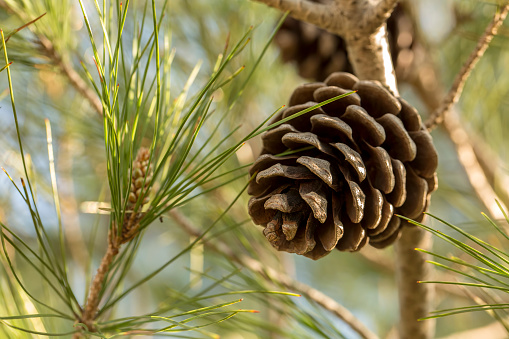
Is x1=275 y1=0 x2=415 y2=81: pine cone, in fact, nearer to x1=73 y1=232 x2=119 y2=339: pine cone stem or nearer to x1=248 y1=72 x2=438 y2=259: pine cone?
x1=248 y1=72 x2=438 y2=259: pine cone

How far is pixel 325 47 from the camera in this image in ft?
3.17

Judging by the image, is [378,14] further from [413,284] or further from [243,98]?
[243,98]

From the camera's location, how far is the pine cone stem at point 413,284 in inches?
23.9

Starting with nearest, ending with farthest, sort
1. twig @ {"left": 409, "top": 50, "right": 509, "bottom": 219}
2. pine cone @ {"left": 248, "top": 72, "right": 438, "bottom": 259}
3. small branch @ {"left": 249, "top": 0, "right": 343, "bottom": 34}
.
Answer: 1. pine cone @ {"left": 248, "top": 72, "right": 438, "bottom": 259}
2. small branch @ {"left": 249, "top": 0, "right": 343, "bottom": 34}
3. twig @ {"left": 409, "top": 50, "right": 509, "bottom": 219}

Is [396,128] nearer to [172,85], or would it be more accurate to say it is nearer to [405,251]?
[405,251]

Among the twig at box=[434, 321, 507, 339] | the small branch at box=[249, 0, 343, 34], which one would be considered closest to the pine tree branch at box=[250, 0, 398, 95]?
the small branch at box=[249, 0, 343, 34]

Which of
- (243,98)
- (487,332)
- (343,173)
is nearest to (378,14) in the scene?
(343,173)

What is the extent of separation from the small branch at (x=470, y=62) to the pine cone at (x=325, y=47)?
0.39 meters

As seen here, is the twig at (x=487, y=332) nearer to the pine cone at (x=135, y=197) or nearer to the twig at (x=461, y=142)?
the twig at (x=461, y=142)

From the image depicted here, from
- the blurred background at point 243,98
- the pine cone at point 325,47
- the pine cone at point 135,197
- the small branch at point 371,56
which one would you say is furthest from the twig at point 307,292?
the pine cone at point 325,47

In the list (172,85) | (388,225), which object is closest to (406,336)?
(388,225)

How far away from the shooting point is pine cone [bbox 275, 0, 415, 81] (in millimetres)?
973

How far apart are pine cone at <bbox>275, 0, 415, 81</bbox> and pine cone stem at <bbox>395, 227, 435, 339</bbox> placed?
449 mm

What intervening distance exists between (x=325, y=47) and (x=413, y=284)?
1.66ft
